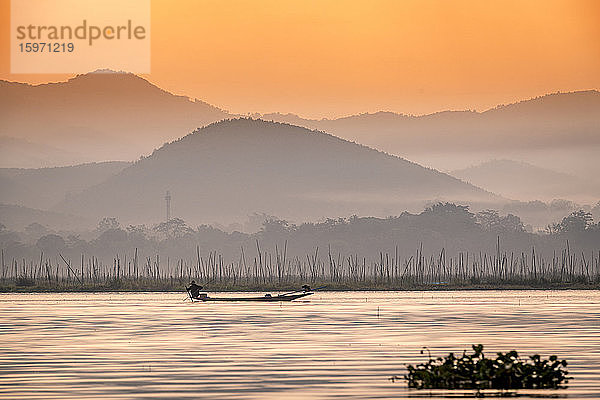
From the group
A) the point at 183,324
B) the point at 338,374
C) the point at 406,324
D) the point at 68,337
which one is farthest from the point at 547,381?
the point at 183,324

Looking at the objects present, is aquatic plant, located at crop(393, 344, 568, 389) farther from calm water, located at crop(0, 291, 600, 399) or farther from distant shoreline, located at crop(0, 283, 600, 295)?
distant shoreline, located at crop(0, 283, 600, 295)

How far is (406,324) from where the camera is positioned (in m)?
49.9

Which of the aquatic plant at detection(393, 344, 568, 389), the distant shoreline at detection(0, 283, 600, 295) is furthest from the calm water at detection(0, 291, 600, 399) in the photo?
the distant shoreline at detection(0, 283, 600, 295)

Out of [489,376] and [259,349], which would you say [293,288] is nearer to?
[259,349]

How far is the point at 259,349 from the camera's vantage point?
36562mm

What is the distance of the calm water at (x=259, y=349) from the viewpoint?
26.1 meters

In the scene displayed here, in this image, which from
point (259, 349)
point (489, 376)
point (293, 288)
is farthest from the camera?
point (293, 288)

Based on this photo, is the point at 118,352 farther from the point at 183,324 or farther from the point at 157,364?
the point at 183,324

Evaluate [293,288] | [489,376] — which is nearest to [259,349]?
[489,376]

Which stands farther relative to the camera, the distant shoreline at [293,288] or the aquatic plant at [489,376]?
the distant shoreline at [293,288]

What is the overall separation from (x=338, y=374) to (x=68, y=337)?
16.3 m

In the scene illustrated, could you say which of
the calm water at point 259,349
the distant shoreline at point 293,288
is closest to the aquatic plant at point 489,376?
the calm water at point 259,349

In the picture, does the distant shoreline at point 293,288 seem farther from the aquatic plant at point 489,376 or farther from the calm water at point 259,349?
the aquatic plant at point 489,376

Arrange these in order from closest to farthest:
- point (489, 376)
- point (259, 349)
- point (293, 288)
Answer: point (489, 376)
point (259, 349)
point (293, 288)
